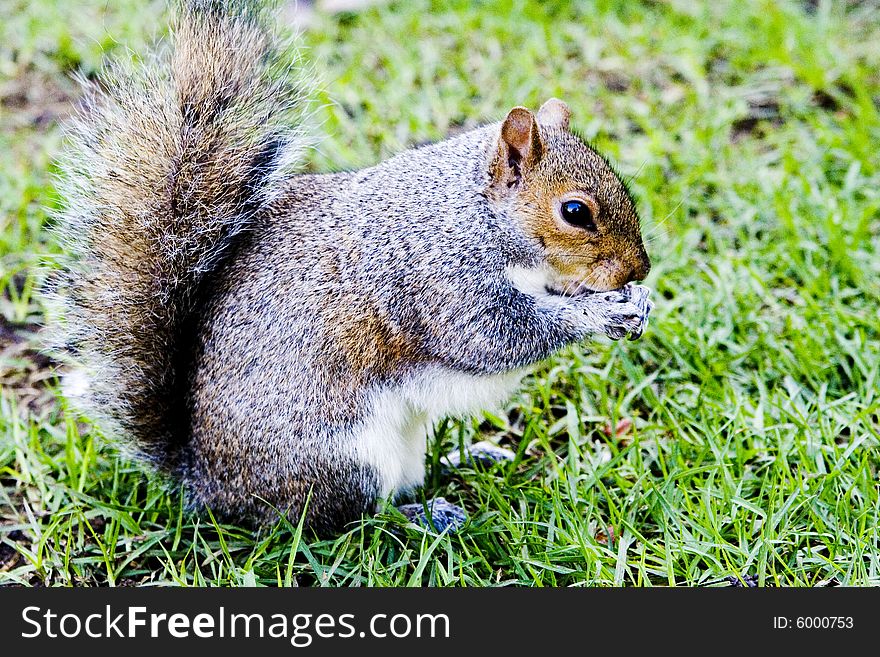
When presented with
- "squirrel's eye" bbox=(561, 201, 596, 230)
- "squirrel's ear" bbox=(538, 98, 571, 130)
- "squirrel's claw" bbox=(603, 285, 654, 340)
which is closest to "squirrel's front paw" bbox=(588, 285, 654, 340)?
"squirrel's claw" bbox=(603, 285, 654, 340)

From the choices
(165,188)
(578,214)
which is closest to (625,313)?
(578,214)

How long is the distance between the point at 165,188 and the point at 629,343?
149 cm

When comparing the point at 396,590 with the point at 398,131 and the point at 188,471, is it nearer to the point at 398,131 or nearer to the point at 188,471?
the point at 188,471

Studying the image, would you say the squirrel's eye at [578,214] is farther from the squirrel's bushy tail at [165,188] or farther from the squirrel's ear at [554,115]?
the squirrel's bushy tail at [165,188]

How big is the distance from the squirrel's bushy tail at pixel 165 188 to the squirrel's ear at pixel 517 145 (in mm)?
502

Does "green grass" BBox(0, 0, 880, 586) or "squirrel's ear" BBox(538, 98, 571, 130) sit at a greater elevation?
"squirrel's ear" BBox(538, 98, 571, 130)

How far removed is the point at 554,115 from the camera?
2.65m

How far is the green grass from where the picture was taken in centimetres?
252

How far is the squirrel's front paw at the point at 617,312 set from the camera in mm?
2508

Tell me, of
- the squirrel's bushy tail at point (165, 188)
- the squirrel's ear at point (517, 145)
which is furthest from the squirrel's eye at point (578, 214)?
the squirrel's bushy tail at point (165, 188)

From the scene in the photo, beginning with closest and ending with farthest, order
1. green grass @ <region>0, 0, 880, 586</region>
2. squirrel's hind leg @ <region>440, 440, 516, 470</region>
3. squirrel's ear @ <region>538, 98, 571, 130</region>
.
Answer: green grass @ <region>0, 0, 880, 586</region> < squirrel's ear @ <region>538, 98, 571, 130</region> < squirrel's hind leg @ <region>440, 440, 516, 470</region>

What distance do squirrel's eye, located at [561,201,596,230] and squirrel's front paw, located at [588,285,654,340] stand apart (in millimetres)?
177

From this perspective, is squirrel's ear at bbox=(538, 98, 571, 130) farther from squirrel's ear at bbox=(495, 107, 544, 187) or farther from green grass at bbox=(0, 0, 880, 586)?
green grass at bbox=(0, 0, 880, 586)

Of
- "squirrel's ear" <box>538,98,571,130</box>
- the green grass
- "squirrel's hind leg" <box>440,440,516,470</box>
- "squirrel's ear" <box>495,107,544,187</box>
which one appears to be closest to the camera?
"squirrel's ear" <box>495,107,544,187</box>
